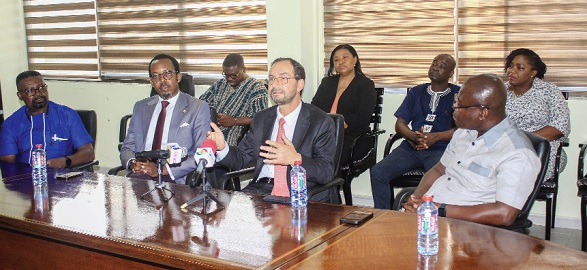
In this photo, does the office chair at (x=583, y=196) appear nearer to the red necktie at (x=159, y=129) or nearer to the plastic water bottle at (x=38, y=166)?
the red necktie at (x=159, y=129)

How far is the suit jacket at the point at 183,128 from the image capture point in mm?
3965

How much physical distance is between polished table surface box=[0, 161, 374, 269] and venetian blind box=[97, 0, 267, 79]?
2.76 meters

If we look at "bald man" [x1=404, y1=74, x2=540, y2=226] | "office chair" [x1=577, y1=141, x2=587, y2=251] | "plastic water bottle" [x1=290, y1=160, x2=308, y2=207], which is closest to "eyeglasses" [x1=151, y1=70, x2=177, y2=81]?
"plastic water bottle" [x1=290, y1=160, x2=308, y2=207]

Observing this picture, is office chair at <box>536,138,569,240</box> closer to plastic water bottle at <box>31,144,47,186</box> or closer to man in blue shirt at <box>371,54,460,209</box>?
man in blue shirt at <box>371,54,460,209</box>

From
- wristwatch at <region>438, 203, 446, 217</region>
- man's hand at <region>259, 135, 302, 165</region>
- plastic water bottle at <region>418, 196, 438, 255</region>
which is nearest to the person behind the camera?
plastic water bottle at <region>418, 196, 438, 255</region>

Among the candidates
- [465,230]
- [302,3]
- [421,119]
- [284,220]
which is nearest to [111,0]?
[302,3]

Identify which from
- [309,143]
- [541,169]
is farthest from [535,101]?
[309,143]

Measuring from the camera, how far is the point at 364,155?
4891 millimetres

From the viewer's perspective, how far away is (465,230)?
7.61 feet

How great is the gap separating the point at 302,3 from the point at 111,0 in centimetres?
233

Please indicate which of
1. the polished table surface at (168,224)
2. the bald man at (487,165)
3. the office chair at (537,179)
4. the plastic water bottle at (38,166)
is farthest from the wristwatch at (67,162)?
the office chair at (537,179)

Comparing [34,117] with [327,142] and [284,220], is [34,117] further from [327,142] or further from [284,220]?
[284,220]

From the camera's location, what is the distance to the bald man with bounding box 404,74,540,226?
2770 mm

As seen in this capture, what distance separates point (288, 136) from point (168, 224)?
1.16 meters
